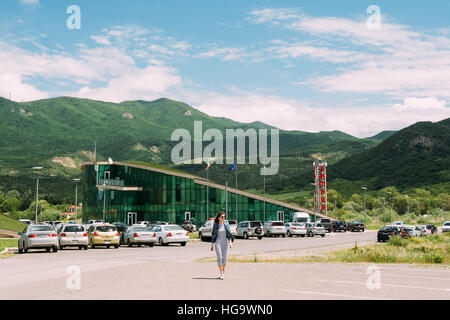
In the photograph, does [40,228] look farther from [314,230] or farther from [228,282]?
[314,230]

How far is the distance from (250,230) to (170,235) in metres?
13.5

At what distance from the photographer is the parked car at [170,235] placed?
36125 millimetres

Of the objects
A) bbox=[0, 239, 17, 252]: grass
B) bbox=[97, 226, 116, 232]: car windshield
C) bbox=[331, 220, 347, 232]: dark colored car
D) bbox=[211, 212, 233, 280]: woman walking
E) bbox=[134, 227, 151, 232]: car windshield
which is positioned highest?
bbox=[211, 212, 233, 280]: woman walking

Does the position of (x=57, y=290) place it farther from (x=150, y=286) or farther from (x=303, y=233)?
(x=303, y=233)

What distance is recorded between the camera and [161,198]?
86.0 m

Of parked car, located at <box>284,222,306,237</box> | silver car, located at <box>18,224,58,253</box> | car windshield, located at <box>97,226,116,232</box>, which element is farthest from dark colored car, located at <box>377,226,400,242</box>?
silver car, located at <box>18,224,58,253</box>

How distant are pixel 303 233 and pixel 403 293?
42878mm

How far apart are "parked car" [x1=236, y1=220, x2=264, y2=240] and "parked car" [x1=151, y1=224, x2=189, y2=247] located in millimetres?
12237

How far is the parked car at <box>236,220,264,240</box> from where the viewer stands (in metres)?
48.0

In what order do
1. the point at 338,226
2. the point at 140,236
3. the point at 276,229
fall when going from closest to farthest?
the point at 140,236 < the point at 276,229 < the point at 338,226

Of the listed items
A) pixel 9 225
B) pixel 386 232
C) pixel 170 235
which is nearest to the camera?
pixel 170 235

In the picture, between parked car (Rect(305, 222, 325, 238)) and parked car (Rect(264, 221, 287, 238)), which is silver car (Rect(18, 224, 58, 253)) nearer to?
parked car (Rect(264, 221, 287, 238))

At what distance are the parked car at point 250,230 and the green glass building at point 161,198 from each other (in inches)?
1075

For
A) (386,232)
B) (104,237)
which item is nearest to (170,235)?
(104,237)
